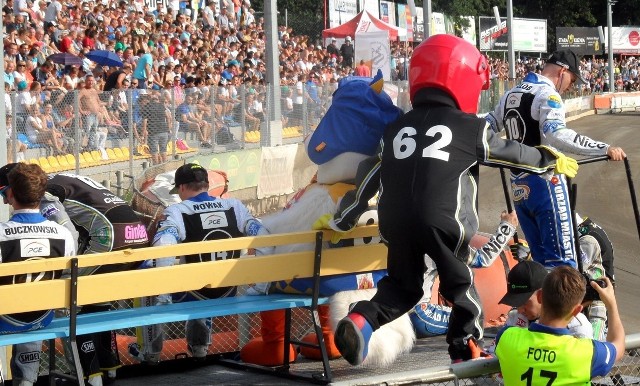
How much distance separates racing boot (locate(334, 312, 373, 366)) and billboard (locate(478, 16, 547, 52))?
49691 mm

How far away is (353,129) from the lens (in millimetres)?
6254

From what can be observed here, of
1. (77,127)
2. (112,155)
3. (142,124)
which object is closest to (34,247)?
(77,127)

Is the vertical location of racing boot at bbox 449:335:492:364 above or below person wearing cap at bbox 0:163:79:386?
below

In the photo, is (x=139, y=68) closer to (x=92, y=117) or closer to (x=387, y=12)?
(x=92, y=117)

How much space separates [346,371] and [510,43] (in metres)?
34.5

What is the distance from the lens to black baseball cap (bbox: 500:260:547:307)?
513 centimetres

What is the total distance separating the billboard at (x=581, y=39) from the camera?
6350 centimetres

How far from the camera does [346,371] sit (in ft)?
20.5

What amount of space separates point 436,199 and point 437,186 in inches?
2.5

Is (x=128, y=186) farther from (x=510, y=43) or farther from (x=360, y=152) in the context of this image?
(x=510, y=43)

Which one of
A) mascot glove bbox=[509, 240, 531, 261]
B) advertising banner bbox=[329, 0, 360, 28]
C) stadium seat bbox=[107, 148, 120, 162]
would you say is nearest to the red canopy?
advertising banner bbox=[329, 0, 360, 28]

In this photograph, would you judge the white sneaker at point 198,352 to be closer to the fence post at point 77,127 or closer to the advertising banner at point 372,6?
the fence post at point 77,127

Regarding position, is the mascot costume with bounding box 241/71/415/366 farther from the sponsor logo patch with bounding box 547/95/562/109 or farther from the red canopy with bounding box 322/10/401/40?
the red canopy with bounding box 322/10/401/40

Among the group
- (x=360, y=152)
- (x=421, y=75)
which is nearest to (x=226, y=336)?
(x=360, y=152)
